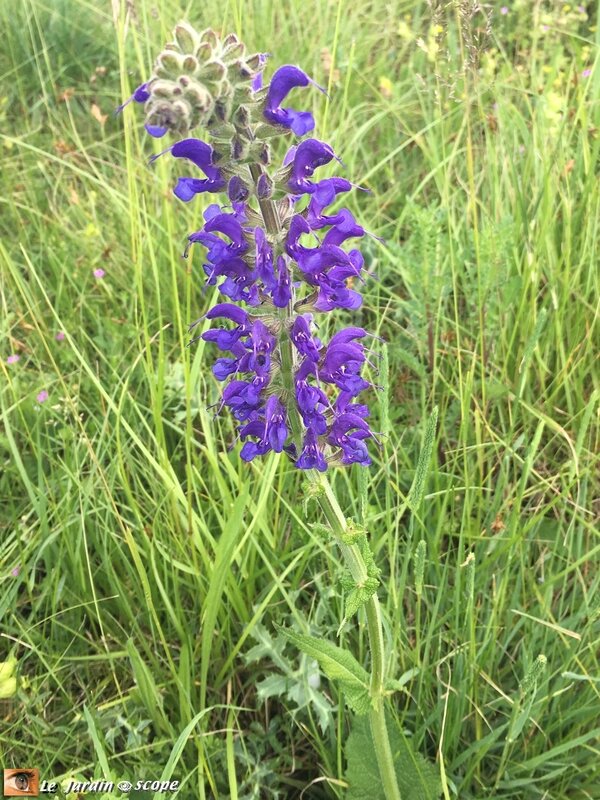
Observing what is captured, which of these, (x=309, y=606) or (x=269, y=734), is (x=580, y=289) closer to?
(x=309, y=606)

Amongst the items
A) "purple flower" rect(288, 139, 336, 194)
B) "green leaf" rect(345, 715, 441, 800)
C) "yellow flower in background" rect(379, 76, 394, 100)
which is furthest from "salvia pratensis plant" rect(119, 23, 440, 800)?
"yellow flower in background" rect(379, 76, 394, 100)

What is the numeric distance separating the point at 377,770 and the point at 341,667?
460 millimetres

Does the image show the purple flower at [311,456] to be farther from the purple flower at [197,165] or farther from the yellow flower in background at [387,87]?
the yellow flower in background at [387,87]

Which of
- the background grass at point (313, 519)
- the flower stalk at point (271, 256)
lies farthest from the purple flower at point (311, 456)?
the background grass at point (313, 519)

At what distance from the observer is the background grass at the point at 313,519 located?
201 cm

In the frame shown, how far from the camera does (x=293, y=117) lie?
1320 mm

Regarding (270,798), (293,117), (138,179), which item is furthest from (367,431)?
(138,179)

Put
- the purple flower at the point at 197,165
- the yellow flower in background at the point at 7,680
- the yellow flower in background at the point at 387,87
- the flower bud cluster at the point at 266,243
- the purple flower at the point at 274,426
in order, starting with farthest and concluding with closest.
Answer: the yellow flower in background at the point at 387,87
the yellow flower in background at the point at 7,680
the purple flower at the point at 274,426
the purple flower at the point at 197,165
the flower bud cluster at the point at 266,243

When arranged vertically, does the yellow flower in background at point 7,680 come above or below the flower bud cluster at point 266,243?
below

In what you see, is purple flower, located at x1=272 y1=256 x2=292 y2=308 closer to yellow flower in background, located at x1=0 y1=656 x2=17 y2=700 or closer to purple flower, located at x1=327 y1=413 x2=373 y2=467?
purple flower, located at x1=327 y1=413 x2=373 y2=467

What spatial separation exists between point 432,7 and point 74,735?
2.45m

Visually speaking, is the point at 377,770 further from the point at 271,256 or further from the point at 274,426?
the point at 271,256

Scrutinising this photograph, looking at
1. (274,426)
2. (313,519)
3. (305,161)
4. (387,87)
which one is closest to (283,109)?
(305,161)

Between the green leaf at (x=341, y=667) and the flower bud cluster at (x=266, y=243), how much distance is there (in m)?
0.47
